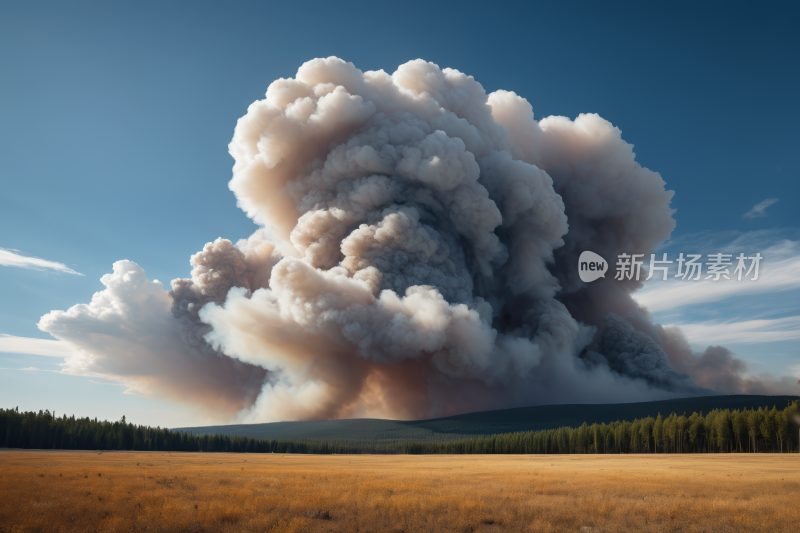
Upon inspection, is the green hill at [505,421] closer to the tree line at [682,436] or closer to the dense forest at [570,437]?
the dense forest at [570,437]

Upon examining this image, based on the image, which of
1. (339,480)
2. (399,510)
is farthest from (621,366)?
(399,510)

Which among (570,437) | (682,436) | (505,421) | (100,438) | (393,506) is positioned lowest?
(505,421)

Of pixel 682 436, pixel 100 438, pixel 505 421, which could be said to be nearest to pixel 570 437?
pixel 682 436

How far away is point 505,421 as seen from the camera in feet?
464

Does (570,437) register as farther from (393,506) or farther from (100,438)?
(100,438)

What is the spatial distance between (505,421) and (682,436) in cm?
6904

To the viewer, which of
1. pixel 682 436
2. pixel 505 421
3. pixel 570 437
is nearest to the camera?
pixel 682 436

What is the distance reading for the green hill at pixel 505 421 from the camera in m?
128

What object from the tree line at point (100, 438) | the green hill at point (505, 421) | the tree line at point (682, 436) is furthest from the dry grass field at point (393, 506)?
the green hill at point (505, 421)

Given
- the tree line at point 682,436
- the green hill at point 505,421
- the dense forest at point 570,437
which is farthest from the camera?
the green hill at point 505,421

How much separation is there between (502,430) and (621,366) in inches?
1449

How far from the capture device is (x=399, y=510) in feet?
57.3

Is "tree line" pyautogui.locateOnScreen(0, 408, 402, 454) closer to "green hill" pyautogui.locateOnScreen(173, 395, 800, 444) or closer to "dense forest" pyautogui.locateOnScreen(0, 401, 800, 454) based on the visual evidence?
"dense forest" pyautogui.locateOnScreen(0, 401, 800, 454)

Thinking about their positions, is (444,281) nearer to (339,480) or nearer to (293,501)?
(339,480)
